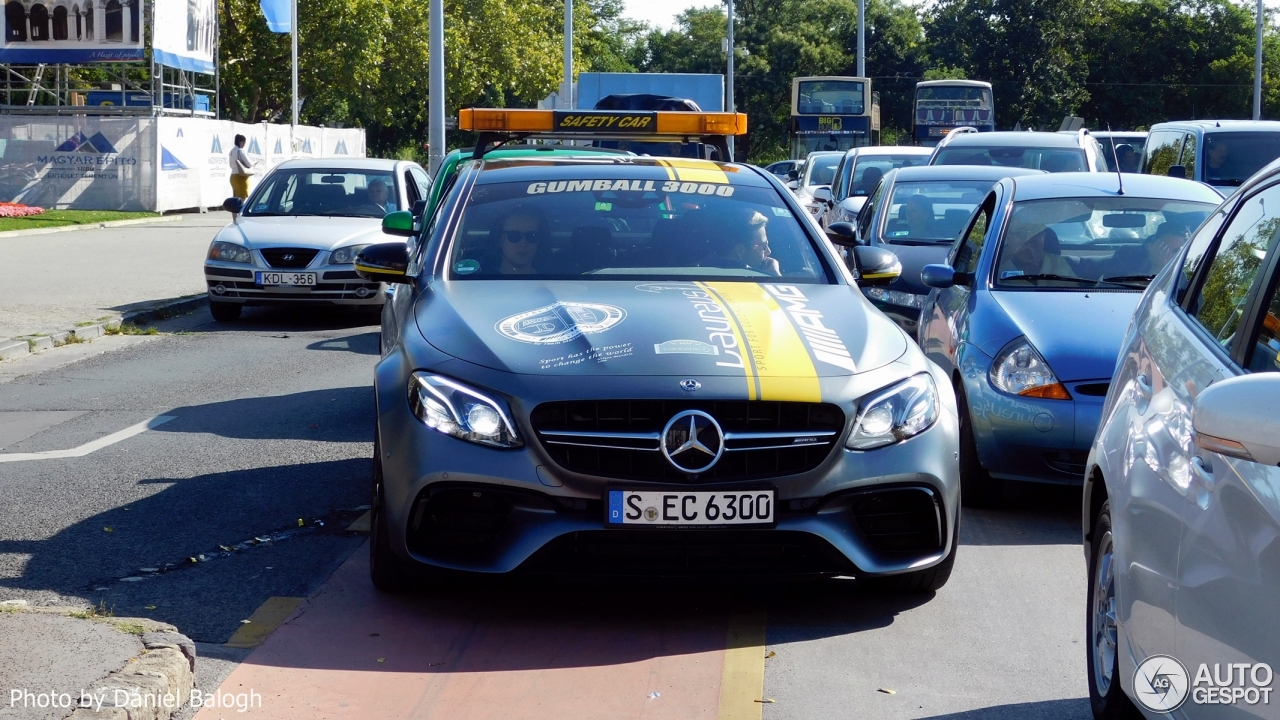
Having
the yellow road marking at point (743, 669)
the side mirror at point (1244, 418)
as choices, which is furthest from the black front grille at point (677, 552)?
the side mirror at point (1244, 418)

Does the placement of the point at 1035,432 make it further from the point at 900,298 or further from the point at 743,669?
the point at 900,298

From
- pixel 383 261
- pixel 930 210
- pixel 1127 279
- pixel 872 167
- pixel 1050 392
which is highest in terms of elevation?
pixel 872 167

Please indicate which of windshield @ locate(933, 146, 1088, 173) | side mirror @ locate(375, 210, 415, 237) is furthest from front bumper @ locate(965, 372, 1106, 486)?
windshield @ locate(933, 146, 1088, 173)

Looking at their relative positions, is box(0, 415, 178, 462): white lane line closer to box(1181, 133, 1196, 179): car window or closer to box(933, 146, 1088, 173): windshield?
box(933, 146, 1088, 173): windshield

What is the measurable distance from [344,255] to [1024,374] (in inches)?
334

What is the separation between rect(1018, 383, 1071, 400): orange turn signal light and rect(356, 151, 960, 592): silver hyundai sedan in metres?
1.31

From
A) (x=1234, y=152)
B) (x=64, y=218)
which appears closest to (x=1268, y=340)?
(x=1234, y=152)

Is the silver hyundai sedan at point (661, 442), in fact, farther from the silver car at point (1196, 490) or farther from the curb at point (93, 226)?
the curb at point (93, 226)

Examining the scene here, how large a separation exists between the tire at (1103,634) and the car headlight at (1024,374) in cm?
247

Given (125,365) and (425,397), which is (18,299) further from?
(425,397)

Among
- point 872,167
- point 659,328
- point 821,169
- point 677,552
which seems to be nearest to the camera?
point 677,552

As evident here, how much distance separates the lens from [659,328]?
503cm

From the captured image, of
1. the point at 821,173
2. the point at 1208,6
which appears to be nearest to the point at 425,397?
the point at 821,173

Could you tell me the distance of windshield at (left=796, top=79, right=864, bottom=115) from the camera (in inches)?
1556
